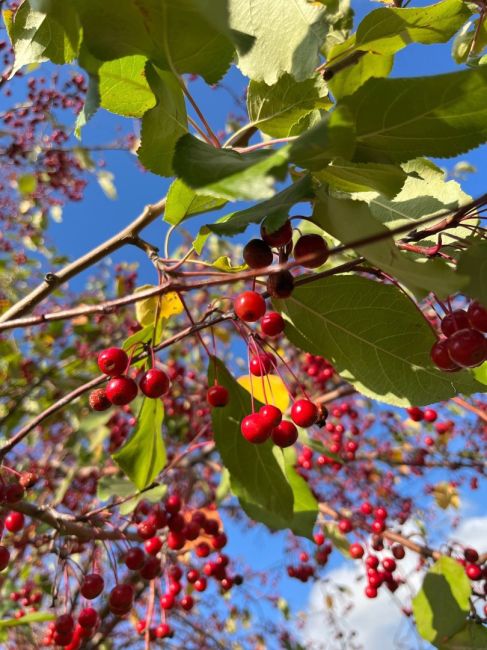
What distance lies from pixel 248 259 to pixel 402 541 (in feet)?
8.42

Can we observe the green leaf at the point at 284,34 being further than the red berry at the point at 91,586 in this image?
No

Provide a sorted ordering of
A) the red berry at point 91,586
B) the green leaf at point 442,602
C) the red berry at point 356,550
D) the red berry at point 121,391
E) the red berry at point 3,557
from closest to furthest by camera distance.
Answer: the red berry at point 121,391
the red berry at point 3,557
the red berry at point 91,586
the green leaf at point 442,602
the red berry at point 356,550

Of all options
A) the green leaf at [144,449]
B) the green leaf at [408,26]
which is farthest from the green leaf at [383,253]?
the green leaf at [144,449]

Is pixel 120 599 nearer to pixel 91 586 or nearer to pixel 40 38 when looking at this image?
pixel 91 586

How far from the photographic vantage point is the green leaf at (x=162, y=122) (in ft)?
3.07

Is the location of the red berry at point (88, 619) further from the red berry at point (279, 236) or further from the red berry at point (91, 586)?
the red berry at point (279, 236)

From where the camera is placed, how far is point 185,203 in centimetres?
116

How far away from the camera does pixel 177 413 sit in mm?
5047

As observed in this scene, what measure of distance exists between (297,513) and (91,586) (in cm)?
83

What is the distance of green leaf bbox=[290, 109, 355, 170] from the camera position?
2.28 feet

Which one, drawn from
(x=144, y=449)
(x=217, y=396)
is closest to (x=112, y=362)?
(x=217, y=396)

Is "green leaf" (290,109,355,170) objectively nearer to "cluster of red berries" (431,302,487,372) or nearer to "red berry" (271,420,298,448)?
"cluster of red berries" (431,302,487,372)

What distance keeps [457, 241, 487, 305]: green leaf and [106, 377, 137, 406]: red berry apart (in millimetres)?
773

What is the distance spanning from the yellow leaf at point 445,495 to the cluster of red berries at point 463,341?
4.22 m
